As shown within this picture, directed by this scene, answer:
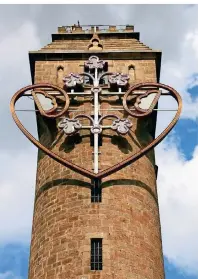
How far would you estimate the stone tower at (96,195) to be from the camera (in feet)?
92.9

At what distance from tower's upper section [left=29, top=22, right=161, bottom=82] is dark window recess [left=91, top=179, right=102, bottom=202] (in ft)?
26.7

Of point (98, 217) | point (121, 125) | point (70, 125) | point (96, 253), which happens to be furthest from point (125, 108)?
point (96, 253)

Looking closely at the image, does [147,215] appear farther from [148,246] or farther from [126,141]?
[126,141]

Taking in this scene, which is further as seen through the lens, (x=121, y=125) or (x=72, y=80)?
(x=72, y=80)

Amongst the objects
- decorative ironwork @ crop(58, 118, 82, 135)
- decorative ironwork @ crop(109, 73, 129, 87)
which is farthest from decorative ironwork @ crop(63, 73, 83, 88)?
decorative ironwork @ crop(58, 118, 82, 135)

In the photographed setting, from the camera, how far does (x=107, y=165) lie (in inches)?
1224

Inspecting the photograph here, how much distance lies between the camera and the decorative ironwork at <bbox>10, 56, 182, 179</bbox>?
100 feet

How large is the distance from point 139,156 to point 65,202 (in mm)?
3840

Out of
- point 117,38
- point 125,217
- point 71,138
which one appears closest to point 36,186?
point 71,138

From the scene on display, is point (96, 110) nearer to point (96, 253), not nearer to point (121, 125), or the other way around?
point (121, 125)

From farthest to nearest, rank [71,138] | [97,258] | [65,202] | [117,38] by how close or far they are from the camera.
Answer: [117,38]
[71,138]
[65,202]
[97,258]

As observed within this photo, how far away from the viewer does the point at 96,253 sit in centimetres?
2828

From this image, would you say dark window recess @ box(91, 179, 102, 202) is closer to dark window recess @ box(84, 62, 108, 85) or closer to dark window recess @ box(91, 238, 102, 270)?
dark window recess @ box(91, 238, 102, 270)

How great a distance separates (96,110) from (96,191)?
4.17m
